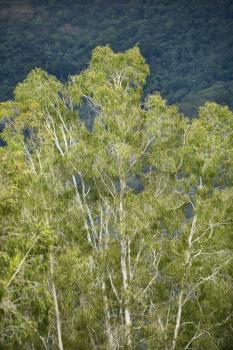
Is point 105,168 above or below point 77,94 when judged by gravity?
below

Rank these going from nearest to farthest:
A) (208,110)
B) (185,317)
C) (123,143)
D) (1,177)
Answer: (1,177)
(123,143)
(208,110)
(185,317)

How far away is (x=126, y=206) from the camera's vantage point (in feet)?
52.4

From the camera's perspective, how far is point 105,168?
1609 centimetres

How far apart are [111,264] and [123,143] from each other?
4.35 metres

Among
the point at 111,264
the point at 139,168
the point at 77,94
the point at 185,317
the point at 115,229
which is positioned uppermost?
the point at 77,94

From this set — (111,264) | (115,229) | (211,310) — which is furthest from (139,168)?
(211,310)

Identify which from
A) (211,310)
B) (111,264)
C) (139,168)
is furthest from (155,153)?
(211,310)

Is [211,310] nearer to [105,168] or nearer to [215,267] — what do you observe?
[215,267]

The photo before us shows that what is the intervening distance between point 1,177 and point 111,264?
8591mm

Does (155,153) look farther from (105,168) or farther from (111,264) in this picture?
(111,264)

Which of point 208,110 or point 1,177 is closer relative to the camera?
point 1,177

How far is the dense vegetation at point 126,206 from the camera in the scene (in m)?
14.9

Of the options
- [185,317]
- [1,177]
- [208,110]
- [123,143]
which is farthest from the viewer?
[185,317]

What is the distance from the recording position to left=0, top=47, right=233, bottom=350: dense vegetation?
14891 millimetres
